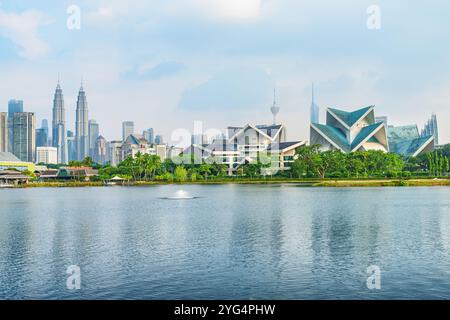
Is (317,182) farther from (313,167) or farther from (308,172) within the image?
(308,172)

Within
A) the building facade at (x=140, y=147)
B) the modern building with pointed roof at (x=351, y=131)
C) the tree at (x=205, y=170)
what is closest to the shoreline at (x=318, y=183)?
the tree at (x=205, y=170)

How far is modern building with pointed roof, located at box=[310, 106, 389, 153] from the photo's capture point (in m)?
118

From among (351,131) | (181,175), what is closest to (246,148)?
(351,131)

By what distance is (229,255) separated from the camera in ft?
63.0

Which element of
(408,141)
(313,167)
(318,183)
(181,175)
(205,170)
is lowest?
(318,183)

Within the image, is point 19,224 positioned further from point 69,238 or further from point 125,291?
point 125,291

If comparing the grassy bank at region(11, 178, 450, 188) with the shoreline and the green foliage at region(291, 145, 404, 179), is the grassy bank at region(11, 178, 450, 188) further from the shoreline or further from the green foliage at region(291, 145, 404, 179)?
the green foliage at region(291, 145, 404, 179)

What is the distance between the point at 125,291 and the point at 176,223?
48.7ft

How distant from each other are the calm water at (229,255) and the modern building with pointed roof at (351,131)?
3428 inches

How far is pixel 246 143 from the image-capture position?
130875 mm

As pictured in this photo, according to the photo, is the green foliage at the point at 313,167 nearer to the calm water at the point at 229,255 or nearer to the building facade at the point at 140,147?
the calm water at the point at 229,255

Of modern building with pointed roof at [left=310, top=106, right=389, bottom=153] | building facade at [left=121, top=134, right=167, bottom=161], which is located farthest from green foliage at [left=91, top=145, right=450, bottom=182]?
building facade at [left=121, top=134, right=167, bottom=161]

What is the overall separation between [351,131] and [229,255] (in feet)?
347

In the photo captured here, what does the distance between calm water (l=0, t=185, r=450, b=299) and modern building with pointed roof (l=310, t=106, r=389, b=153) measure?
87073 mm
